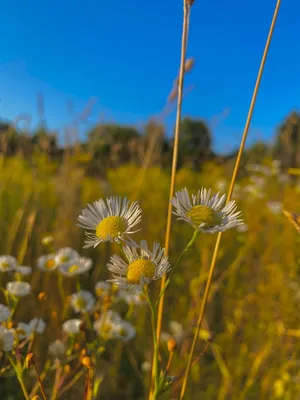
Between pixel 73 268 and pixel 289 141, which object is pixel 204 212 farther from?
pixel 289 141

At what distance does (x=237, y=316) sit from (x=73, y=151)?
2.17 feet

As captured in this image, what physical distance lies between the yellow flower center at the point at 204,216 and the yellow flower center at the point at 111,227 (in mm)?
42

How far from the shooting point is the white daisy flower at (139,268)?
7.9 inches

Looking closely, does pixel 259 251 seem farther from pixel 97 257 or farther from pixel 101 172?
pixel 101 172

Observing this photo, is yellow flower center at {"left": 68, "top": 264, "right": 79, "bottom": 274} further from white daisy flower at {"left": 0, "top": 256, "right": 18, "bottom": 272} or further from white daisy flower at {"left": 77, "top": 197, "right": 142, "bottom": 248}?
white daisy flower at {"left": 77, "top": 197, "right": 142, "bottom": 248}

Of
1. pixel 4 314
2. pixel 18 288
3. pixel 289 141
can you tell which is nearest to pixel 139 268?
pixel 4 314

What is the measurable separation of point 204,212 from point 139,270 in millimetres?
52

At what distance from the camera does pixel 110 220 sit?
0.77 feet

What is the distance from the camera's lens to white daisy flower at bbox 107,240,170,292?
20 cm

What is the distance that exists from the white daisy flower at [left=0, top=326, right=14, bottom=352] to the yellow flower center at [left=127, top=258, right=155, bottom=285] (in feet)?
0.40

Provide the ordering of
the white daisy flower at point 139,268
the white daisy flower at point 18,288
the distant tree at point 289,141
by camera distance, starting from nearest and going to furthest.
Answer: the white daisy flower at point 139,268 → the white daisy flower at point 18,288 → the distant tree at point 289,141

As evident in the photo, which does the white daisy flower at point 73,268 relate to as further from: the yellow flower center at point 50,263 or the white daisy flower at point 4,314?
the white daisy flower at point 4,314

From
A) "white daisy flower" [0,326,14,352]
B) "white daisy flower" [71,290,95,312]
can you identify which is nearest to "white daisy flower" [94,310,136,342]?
"white daisy flower" [71,290,95,312]

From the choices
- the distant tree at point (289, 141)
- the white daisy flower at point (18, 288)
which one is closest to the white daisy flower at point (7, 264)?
the white daisy flower at point (18, 288)
